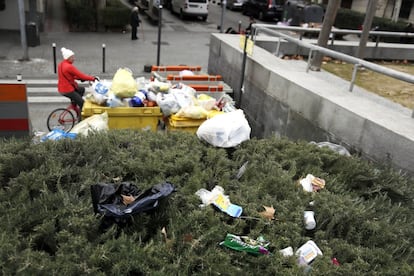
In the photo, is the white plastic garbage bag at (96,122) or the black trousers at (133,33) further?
the black trousers at (133,33)

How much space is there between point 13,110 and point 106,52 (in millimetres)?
9948

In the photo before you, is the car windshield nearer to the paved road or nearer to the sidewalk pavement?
the paved road

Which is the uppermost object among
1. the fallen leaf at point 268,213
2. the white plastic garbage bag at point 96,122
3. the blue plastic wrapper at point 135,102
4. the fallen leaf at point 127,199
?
the fallen leaf at point 127,199

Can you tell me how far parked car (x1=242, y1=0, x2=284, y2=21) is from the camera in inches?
1136

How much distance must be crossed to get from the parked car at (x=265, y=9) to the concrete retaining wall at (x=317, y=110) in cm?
2056

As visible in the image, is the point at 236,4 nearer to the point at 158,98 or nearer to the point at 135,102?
the point at 158,98

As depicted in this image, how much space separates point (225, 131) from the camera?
15.9 ft

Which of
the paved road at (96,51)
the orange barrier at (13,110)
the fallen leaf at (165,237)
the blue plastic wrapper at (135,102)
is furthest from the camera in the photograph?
the paved road at (96,51)

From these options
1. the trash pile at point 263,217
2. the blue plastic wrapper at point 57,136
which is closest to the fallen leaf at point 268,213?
the trash pile at point 263,217

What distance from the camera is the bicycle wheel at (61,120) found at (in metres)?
8.20

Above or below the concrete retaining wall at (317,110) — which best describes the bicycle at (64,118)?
below

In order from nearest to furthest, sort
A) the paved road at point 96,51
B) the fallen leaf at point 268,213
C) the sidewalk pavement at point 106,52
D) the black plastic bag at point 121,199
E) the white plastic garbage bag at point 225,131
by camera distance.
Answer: the black plastic bag at point 121,199 → the fallen leaf at point 268,213 → the white plastic garbage bag at point 225,131 → the paved road at point 96,51 → the sidewalk pavement at point 106,52

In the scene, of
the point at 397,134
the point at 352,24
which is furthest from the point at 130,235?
the point at 352,24

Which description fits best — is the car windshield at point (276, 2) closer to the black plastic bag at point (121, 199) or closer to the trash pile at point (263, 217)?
the trash pile at point (263, 217)
